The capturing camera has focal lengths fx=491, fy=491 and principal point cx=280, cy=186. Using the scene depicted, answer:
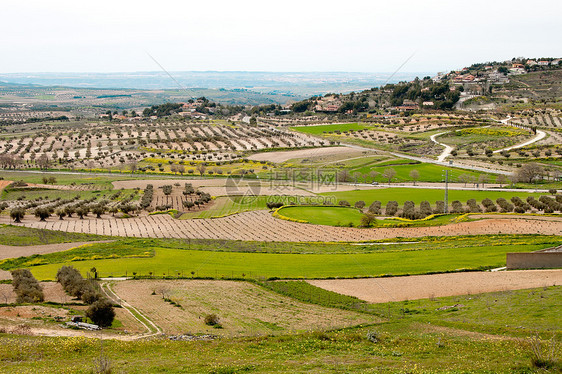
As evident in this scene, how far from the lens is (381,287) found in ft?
88.8

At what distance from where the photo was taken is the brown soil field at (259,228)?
39.1 m

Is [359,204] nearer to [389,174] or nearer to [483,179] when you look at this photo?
[389,174]

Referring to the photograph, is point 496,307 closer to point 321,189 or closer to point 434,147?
point 321,189

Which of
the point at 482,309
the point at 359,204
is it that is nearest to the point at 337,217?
the point at 359,204

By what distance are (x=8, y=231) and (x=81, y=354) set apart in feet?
101

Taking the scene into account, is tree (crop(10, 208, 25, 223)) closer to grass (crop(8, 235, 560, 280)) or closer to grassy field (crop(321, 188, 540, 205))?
grass (crop(8, 235, 560, 280))

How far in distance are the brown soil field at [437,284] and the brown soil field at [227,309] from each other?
3.38 m

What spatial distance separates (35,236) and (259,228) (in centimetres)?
1895

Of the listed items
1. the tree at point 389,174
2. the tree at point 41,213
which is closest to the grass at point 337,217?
the tree at point 389,174

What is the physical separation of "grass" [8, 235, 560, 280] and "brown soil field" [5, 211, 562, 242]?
8.28 ft

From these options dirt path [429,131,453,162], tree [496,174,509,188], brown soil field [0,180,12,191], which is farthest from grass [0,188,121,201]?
dirt path [429,131,453,162]

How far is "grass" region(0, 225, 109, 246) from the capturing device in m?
39.5

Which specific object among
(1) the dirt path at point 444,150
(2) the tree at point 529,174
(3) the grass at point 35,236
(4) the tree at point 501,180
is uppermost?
(1) the dirt path at point 444,150

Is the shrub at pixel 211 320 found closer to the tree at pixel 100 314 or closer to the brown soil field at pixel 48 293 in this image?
the tree at pixel 100 314
